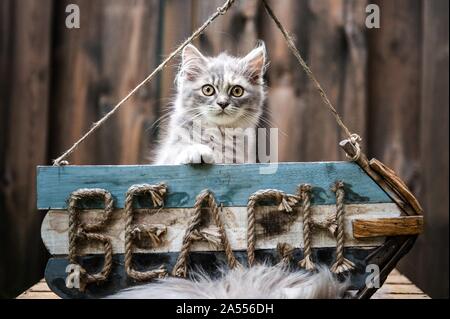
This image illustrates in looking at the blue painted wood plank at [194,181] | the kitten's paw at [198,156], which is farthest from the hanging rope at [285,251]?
the kitten's paw at [198,156]

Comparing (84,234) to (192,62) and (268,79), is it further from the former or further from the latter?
(268,79)

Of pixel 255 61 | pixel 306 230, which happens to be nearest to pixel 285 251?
pixel 306 230

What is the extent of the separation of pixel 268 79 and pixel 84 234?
0.97 m

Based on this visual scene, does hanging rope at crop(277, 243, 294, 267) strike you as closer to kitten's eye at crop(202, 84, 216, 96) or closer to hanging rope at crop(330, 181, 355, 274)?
hanging rope at crop(330, 181, 355, 274)

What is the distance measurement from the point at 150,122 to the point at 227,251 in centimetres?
86

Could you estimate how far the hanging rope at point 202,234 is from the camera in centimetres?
106

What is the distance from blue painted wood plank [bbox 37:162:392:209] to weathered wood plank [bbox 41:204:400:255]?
0.06 ft

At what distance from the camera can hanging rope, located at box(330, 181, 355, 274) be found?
1.07 meters

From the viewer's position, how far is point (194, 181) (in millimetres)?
1074

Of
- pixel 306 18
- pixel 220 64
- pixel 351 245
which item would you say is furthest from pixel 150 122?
pixel 351 245

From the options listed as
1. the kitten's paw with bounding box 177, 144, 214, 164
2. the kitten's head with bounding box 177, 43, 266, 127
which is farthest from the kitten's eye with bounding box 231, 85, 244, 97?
the kitten's paw with bounding box 177, 144, 214, 164

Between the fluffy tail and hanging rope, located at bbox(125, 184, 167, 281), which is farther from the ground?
hanging rope, located at bbox(125, 184, 167, 281)

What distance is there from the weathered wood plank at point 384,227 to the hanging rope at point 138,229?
41 cm
